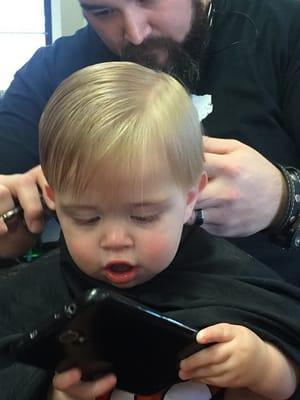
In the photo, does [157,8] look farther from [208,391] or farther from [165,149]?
[208,391]

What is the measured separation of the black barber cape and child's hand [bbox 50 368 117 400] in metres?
0.06

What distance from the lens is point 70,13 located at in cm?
Result: 185

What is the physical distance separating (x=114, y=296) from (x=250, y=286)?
10.5 inches

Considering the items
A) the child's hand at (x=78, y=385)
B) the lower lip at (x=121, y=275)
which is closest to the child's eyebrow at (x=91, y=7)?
the lower lip at (x=121, y=275)

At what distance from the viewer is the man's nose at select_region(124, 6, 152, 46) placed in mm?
1062

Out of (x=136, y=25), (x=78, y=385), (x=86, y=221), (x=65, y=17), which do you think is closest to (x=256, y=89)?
(x=136, y=25)

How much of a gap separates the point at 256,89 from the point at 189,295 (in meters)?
0.47

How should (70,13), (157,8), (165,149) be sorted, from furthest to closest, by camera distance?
(70,13), (157,8), (165,149)

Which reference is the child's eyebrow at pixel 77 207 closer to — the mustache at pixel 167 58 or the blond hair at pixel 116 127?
the blond hair at pixel 116 127

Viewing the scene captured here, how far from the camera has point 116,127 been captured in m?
0.66

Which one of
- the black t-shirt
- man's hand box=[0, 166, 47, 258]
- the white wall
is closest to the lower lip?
man's hand box=[0, 166, 47, 258]

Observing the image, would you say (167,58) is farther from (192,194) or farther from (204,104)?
(192,194)

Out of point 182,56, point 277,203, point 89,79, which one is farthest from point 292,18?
point 89,79

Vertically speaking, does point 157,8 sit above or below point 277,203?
above
